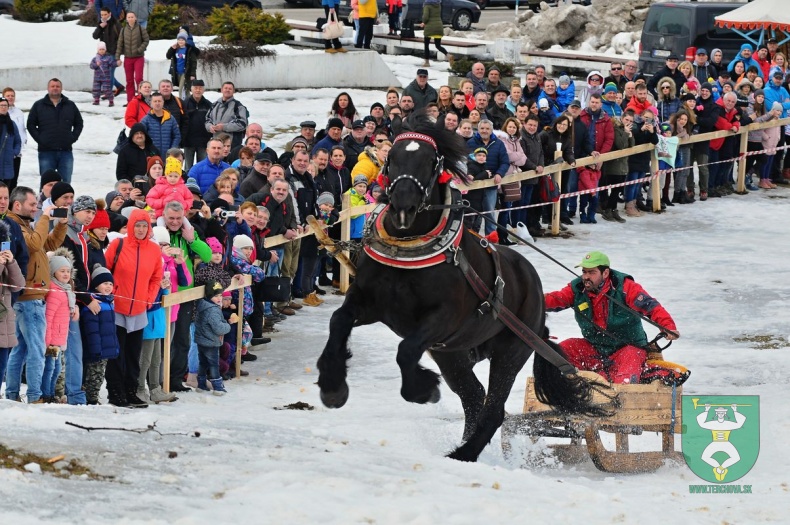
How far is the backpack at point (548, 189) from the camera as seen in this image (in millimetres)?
18219

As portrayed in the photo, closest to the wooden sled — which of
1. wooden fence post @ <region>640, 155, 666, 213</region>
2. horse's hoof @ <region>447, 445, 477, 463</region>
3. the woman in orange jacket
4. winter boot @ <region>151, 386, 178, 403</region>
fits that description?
horse's hoof @ <region>447, 445, 477, 463</region>

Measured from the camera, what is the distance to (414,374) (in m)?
8.40

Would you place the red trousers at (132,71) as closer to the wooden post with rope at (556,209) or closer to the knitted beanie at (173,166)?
the wooden post with rope at (556,209)

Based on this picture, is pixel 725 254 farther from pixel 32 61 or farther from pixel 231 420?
pixel 32 61

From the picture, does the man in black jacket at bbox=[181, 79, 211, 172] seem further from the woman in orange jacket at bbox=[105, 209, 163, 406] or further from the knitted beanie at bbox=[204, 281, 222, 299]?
the woman in orange jacket at bbox=[105, 209, 163, 406]

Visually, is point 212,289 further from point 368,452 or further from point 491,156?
point 491,156

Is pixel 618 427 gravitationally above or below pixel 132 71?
below

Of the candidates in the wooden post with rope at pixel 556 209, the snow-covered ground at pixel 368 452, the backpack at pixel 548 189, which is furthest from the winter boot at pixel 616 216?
the snow-covered ground at pixel 368 452

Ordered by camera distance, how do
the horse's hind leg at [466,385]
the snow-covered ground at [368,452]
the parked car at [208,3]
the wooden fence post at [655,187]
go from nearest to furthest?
the snow-covered ground at [368,452], the horse's hind leg at [466,385], the wooden fence post at [655,187], the parked car at [208,3]

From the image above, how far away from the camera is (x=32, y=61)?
24.6 m

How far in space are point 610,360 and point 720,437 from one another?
1.26 metres

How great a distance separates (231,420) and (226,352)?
266 cm

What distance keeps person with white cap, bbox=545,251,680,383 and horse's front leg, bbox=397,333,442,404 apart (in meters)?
1.89

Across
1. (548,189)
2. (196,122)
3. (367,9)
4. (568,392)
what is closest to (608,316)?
(568,392)
